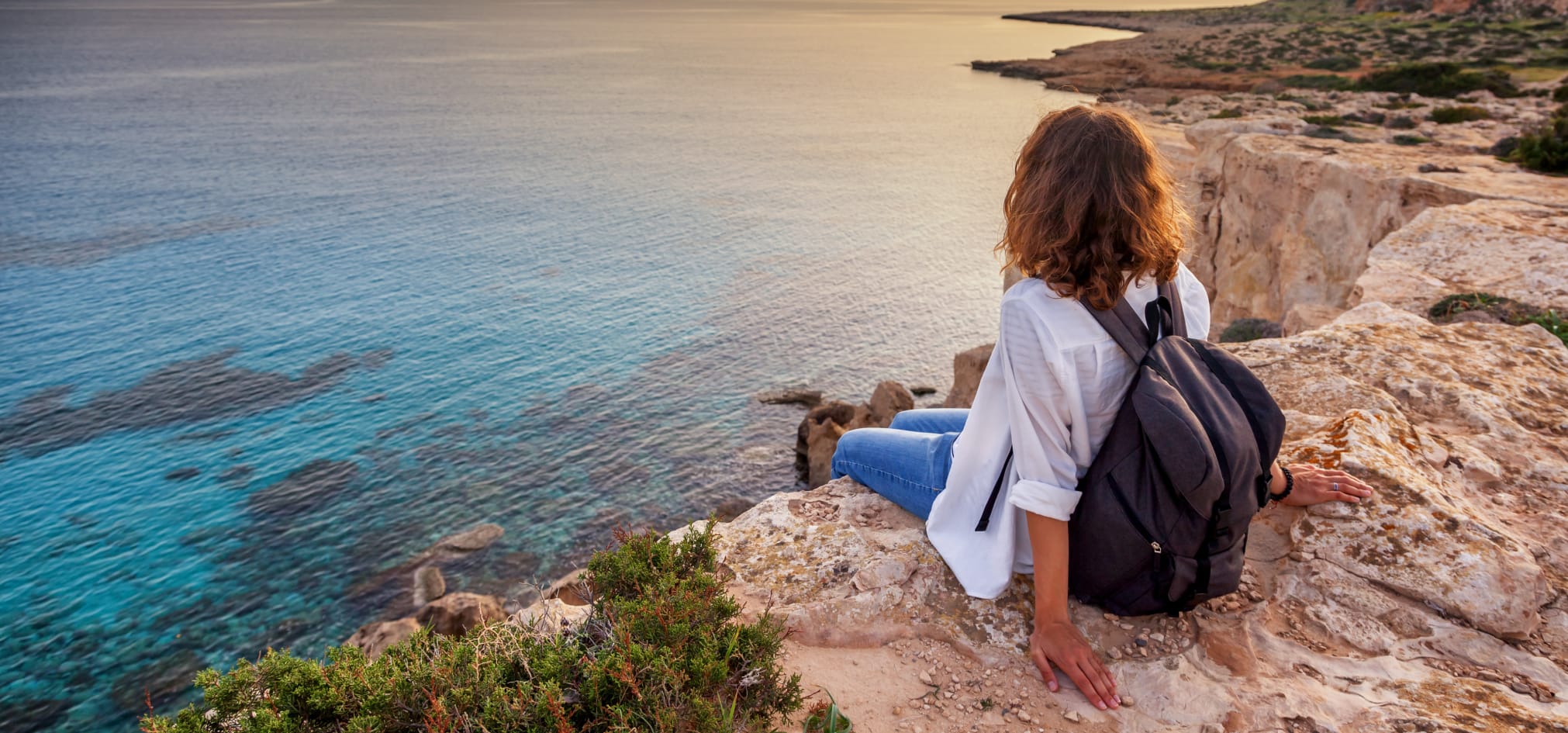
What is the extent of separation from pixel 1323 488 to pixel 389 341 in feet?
98.6

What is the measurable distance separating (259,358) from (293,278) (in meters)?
7.90

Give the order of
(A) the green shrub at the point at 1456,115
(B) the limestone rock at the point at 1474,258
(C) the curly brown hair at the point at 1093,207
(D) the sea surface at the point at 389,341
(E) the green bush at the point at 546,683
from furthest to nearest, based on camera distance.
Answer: (A) the green shrub at the point at 1456,115
(D) the sea surface at the point at 389,341
(B) the limestone rock at the point at 1474,258
(C) the curly brown hair at the point at 1093,207
(E) the green bush at the point at 546,683

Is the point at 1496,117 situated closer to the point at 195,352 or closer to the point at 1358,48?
the point at 195,352

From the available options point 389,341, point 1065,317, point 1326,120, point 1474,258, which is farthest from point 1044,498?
point 389,341

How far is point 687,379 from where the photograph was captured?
26.9 meters

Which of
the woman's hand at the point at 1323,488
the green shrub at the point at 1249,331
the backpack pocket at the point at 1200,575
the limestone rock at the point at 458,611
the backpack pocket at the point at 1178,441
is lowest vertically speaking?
the limestone rock at the point at 458,611

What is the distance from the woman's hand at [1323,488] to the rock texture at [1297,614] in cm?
10

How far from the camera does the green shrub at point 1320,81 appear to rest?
46.8 meters

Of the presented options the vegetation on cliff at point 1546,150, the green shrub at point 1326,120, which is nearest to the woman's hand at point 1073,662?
the vegetation on cliff at point 1546,150

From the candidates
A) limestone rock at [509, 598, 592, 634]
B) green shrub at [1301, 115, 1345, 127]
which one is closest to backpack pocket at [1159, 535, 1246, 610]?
limestone rock at [509, 598, 592, 634]

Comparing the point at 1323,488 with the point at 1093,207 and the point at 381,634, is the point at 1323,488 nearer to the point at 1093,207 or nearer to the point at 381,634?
the point at 1093,207

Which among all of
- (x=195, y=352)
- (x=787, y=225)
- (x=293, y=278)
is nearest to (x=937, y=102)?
(x=787, y=225)

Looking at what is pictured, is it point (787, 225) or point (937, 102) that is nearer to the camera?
point (787, 225)

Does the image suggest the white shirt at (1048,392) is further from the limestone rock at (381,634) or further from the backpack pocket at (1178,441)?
the limestone rock at (381,634)
